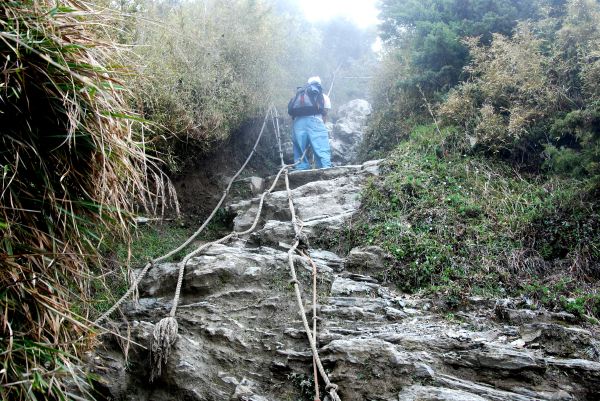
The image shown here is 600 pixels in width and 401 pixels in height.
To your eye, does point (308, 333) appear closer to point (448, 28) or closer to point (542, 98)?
point (542, 98)

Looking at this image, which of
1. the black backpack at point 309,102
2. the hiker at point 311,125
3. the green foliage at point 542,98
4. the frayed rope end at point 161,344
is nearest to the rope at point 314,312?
the frayed rope end at point 161,344

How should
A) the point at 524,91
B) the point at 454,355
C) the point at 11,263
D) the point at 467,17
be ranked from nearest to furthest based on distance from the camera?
1. the point at 11,263
2. the point at 454,355
3. the point at 524,91
4. the point at 467,17

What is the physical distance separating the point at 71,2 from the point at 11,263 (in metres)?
1.46

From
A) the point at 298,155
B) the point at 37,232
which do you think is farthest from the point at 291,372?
the point at 298,155

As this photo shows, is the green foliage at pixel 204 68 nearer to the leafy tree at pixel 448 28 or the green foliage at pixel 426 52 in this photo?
the green foliage at pixel 426 52

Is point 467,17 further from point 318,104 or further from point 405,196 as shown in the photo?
point 405,196

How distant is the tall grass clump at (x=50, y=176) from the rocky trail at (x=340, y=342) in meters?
0.79

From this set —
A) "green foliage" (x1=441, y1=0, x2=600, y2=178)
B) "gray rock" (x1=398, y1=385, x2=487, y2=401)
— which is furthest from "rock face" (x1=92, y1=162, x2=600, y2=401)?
"green foliage" (x1=441, y1=0, x2=600, y2=178)

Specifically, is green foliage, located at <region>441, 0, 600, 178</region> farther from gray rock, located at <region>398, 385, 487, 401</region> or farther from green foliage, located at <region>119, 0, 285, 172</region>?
green foliage, located at <region>119, 0, 285, 172</region>

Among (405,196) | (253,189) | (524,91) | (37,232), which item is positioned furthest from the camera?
(253,189)

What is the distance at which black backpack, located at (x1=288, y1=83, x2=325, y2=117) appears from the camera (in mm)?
9320

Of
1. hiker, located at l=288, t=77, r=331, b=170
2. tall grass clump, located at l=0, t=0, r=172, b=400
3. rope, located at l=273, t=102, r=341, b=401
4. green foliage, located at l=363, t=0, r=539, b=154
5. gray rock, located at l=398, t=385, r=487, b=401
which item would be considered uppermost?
green foliage, located at l=363, t=0, r=539, b=154

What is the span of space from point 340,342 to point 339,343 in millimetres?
15

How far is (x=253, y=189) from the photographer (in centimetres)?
823
